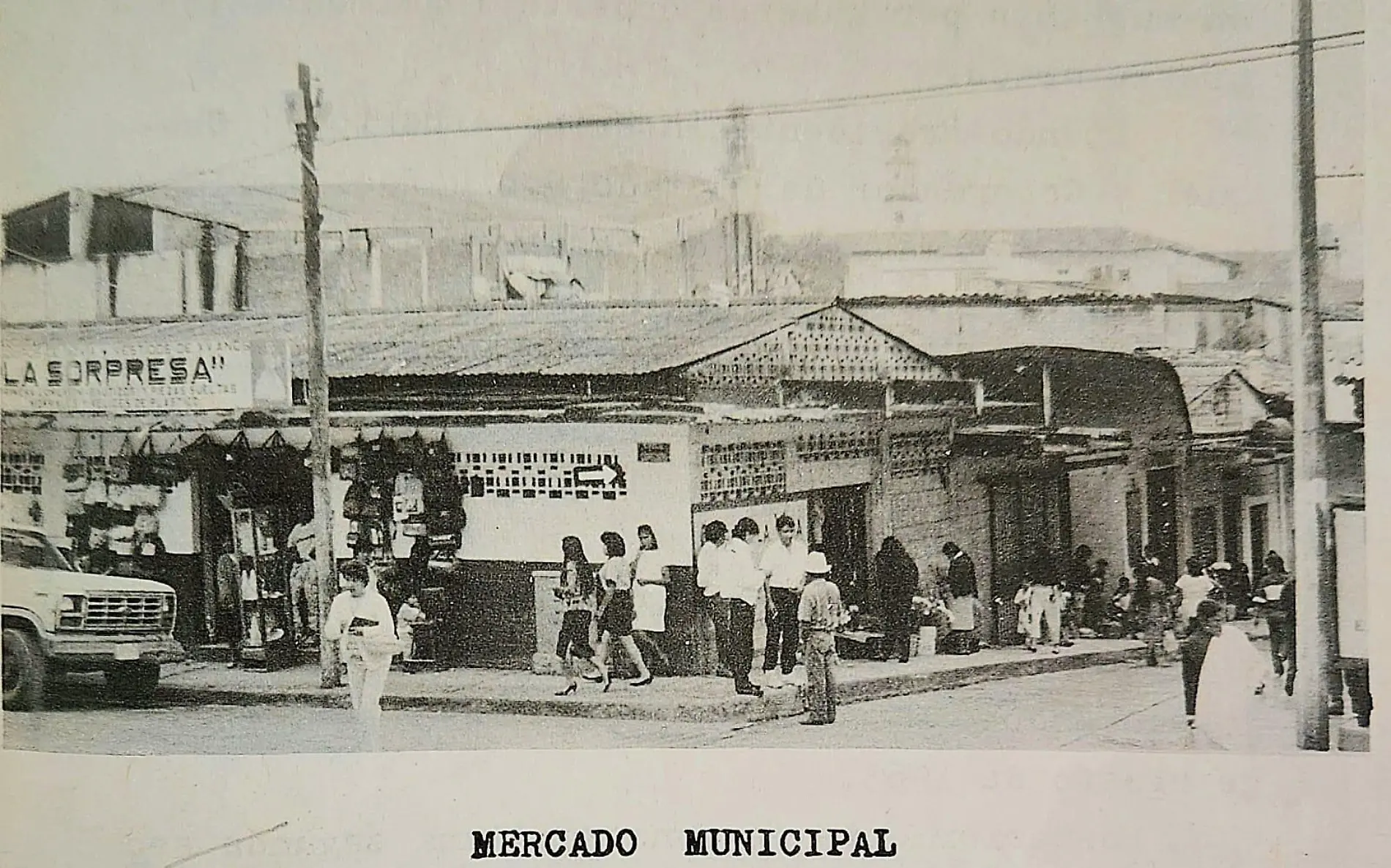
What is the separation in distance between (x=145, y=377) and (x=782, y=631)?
1462 millimetres

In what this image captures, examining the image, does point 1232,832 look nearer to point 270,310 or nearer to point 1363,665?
point 1363,665

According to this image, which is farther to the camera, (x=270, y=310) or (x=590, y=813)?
(x=270, y=310)

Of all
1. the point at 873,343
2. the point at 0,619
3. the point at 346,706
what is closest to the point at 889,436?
the point at 873,343

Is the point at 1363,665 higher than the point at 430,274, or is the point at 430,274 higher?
the point at 430,274

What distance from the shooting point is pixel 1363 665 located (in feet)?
7.51

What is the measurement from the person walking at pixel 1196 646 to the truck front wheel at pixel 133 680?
84.4 inches

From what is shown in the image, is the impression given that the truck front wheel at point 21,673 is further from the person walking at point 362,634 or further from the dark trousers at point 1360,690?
the dark trousers at point 1360,690

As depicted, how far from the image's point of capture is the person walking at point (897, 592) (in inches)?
94.8

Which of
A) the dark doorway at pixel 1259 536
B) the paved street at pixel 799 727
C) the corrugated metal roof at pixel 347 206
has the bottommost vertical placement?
the paved street at pixel 799 727

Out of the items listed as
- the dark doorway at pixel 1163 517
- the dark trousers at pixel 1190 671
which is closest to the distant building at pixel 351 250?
the dark doorway at pixel 1163 517

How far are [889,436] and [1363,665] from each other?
1025 mm

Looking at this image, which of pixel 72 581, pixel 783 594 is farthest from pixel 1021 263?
pixel 72 581

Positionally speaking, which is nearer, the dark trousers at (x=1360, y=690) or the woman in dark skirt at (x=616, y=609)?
the dark trousers at (x=1360, y=690)

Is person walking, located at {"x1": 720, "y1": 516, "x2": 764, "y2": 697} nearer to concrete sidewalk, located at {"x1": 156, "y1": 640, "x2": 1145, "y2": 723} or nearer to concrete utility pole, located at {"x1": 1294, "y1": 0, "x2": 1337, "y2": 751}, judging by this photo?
concrete sidewalk, located at {"x1": 156, "y1": 640, "x2": 1145, "y2": 723}
